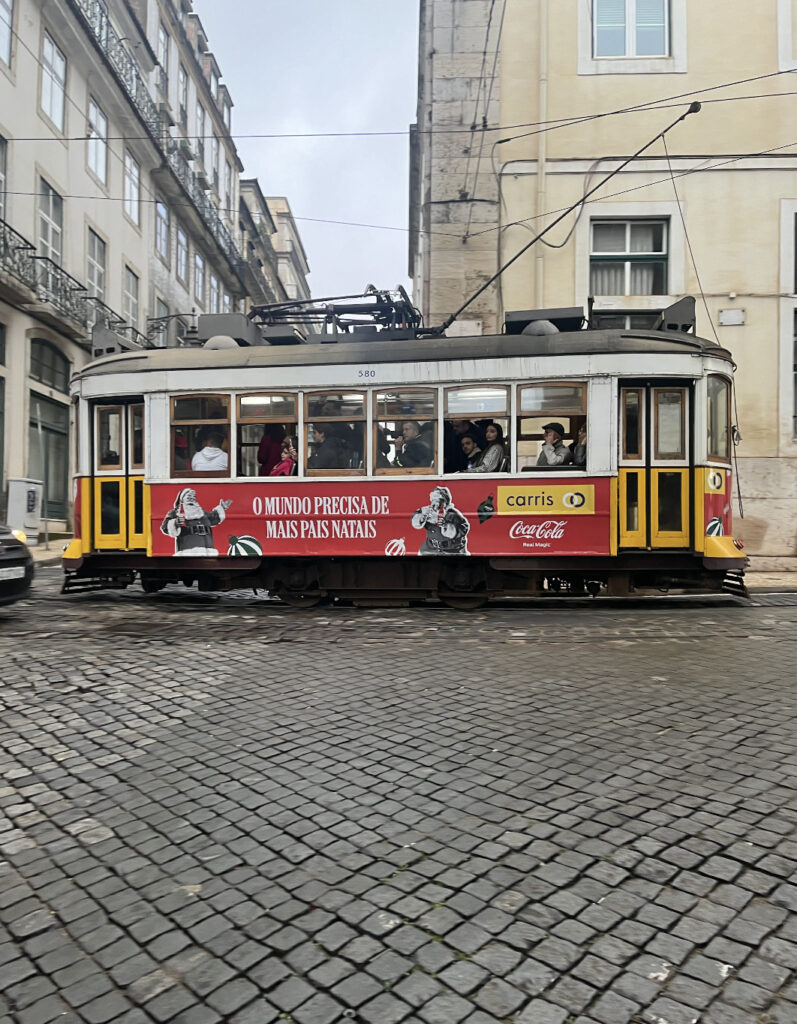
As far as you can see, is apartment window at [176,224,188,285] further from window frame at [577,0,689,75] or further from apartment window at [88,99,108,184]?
window frame at [577,0,689,75]

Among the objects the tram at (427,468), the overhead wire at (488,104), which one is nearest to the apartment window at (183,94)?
the overhead wire at (488,104)

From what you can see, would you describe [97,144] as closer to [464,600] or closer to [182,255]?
[182,255]

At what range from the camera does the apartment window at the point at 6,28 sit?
17141mm

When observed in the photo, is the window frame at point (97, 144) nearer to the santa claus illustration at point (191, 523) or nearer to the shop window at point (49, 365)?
the shop window at point (49, 365)

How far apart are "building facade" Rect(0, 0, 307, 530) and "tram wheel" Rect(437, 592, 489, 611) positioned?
19.6ft

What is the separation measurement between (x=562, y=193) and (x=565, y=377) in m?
8.83

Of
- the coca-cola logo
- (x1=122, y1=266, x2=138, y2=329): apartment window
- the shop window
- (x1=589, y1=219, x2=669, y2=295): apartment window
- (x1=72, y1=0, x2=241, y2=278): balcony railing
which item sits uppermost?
(x1=72, y1=0, x2=241, y2=278): balcony railing

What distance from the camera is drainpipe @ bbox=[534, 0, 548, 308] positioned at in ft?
50.7

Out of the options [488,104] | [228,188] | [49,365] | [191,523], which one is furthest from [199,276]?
[191,523]

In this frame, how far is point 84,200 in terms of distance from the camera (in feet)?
70.8

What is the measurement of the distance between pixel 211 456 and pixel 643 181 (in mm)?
11434

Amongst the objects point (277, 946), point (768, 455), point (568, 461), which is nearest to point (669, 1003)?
point (277, 946)

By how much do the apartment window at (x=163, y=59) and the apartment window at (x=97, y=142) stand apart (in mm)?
6722

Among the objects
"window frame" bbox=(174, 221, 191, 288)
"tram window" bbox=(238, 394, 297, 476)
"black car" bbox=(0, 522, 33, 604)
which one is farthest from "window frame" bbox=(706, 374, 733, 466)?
"window frame" bbox=(174, 221, 191, 288)
